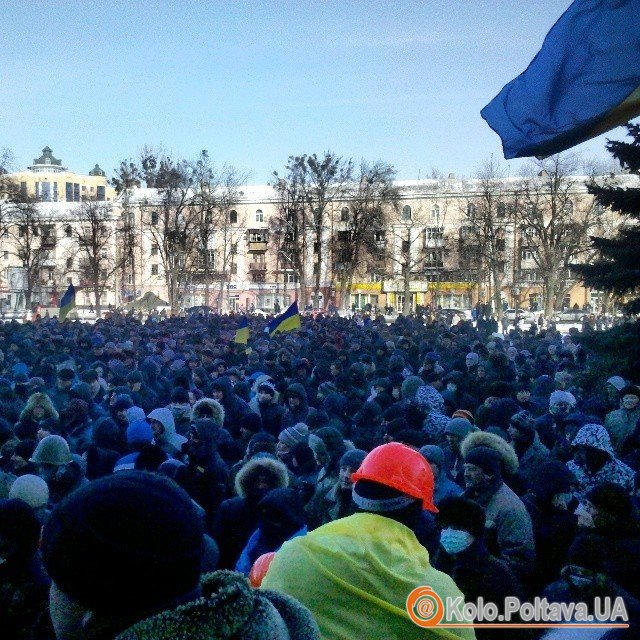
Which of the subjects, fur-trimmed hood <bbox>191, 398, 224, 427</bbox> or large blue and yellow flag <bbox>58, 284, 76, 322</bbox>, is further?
large blue and yellow flag <bbox>58, 284, 76, 322</bbox>

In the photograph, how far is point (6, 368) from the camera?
44.6 ft

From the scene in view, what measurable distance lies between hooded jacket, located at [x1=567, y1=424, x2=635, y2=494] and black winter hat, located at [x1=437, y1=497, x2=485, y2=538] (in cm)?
167

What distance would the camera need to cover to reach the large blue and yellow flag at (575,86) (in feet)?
16.8

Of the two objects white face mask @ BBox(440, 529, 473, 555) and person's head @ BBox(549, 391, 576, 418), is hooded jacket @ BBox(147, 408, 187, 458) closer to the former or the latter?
person's head @ BBox(549, 391, 576, 418)

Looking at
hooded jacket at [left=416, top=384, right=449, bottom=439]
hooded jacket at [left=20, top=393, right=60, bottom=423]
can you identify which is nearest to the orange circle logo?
hooded jacket at [left=416, top=384, right=449, bottom=439]

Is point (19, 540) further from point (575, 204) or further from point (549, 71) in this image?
point (575, 204)

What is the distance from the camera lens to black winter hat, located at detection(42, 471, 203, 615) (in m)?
1.54

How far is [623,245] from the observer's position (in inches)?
531

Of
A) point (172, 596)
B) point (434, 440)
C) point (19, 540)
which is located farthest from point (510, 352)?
point (172, 596)

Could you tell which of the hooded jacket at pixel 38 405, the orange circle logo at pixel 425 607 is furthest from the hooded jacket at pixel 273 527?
the hooded jacket at pixel 38 405

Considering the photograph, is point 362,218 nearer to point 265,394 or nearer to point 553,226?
point 553,226

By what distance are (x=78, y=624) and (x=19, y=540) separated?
75.7 inches

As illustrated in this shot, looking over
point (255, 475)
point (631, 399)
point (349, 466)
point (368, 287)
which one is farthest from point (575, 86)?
point (368, 287)

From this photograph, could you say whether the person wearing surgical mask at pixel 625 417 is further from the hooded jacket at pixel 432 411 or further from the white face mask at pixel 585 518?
the white face mask at pixel 585 518
